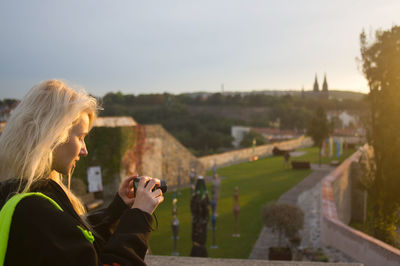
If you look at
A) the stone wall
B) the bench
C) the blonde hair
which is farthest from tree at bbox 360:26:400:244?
the bench

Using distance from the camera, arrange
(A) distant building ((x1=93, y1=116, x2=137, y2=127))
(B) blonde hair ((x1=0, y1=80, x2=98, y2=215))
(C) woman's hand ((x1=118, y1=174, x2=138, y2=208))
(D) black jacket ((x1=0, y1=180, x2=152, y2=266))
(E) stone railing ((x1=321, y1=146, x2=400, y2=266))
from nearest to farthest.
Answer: (D) black jacket ((x1=0, y1=180, x2=152, y2=266)), (B) blonde hair ((x1=0, y1=80, x2=98, y2=215)), (C) woman's hand ((x1=118, y1=174, x2=138, y2=208)), (E) stone railing ((x1=321, y1=146, x2=400, y2=266)), (A) distant building ((x1=93, y1=116, x2=137, y2=127))

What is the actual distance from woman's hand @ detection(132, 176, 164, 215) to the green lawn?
7.57 meters

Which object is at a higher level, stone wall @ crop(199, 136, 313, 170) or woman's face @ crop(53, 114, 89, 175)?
woman's face @ crop(53, 114, 89, 175)

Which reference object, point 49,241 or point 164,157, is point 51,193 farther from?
point 164,157

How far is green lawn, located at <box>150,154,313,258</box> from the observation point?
31.2 ft

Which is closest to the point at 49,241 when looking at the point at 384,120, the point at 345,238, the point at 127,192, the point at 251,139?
the point at 127,192

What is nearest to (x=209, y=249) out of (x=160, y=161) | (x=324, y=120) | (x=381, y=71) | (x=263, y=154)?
(x=381, y=71)

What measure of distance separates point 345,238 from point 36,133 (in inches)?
265

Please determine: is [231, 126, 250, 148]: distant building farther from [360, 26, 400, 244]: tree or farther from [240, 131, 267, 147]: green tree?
[360, 26, 400, 244]: tree

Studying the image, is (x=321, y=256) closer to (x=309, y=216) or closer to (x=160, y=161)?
(x=309, y=216)

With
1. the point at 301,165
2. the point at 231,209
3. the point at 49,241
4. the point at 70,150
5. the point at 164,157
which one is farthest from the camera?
the point at 301,165

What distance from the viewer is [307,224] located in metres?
11.7

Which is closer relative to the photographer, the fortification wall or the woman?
the woman

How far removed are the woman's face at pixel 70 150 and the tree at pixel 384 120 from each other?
7777 millimetres
